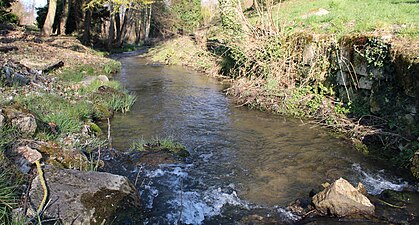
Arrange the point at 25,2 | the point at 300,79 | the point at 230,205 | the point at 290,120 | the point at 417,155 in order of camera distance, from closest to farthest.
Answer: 1. the point at 230,205
2. the point at 417,155
3. the point at 290,120
4. the point at 300,79
5. the point at 25,2

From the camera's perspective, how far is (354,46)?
7246 mm

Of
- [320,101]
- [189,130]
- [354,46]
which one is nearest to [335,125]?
[320,101]

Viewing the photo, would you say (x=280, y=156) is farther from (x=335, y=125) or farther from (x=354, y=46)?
(x=354, y=46)

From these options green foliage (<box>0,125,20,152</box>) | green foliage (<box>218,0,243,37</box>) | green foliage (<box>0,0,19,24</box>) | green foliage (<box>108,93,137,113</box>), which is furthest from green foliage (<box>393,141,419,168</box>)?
green foliage (<box>0,0,19,24</box>)

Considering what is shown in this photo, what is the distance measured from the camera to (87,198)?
11.8 feet

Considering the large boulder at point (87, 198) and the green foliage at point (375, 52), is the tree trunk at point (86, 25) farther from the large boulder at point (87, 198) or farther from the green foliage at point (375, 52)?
the large boulder at point (87, 198)

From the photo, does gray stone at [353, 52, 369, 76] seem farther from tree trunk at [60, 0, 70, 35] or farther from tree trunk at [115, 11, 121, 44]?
tree trunk at [115, 11, 121, 44]

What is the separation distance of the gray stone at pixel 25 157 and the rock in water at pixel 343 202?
142 inches

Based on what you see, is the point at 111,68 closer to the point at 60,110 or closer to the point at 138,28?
the point at 60,110

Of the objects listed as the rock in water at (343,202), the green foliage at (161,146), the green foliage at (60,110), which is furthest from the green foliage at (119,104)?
the rock in water at (343,202)

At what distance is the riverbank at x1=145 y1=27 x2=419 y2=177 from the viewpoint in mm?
5945

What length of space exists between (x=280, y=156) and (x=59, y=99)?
16.7 feet

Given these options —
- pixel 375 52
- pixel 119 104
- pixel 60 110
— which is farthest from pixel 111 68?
pixel 375 52

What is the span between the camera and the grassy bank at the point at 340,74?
605 centimetres
